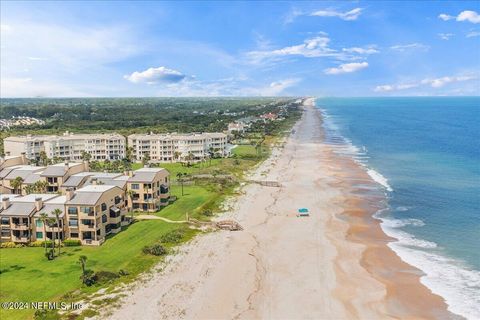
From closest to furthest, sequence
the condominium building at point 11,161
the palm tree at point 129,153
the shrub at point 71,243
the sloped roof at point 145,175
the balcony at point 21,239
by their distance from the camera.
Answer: the shrub at point 71,243 → the balcony at point 21,239 → the sloped roof at point 145,175 → the condominium building at point 11,161 → the palm tree at point 129,153

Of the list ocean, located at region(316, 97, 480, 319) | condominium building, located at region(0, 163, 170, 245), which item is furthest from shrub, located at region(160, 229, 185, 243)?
ocean, located at region(316, 97, 480, 319)

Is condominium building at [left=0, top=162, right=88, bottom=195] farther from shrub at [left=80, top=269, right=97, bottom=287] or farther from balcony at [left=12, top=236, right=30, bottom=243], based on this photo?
shrub at [left=80, top=269, right=97, bottom=287]

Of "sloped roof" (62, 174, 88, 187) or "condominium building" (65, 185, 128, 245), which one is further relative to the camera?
"sloped roof" (62, 174, 88, 187)

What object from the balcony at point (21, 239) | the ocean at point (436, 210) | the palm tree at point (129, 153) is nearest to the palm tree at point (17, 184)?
the balcony at point (21, 239)

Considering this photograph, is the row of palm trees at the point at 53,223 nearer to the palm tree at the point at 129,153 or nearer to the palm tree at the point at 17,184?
the palm tree at the point at 17,184

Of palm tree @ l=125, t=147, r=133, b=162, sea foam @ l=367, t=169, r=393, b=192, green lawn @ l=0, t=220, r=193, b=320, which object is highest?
palm tree @ l=125, t=147, r=133, b=162

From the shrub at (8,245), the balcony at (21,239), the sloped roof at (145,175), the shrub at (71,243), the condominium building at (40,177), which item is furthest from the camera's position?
the condominium building at (40,177)

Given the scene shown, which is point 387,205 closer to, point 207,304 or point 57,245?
point 207,304
